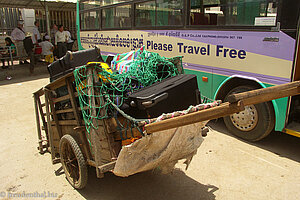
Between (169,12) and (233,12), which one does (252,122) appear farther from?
(169,12)

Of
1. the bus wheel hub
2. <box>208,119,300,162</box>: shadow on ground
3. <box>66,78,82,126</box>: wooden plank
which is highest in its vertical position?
<box>66,78,82,126</box>: wooden plank

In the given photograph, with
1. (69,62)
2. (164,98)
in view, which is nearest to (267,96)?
(164,98)

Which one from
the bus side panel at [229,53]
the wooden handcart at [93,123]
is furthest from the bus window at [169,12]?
→ the wooden handcart at [93,123]

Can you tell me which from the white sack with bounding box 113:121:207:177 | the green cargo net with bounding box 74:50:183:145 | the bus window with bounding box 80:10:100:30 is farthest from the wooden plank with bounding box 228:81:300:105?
the bus window with bounding box 80:10:100:30

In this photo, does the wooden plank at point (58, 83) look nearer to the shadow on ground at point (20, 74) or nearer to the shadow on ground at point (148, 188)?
the shadow on ground at point (148, 188)

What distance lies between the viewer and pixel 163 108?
277 cm

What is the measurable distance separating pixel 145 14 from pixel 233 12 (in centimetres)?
247

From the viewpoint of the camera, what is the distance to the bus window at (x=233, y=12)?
4074mm

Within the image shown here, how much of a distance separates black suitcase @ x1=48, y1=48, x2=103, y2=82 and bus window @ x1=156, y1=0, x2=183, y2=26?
90.0 inches

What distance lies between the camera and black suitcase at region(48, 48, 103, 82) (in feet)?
11.7

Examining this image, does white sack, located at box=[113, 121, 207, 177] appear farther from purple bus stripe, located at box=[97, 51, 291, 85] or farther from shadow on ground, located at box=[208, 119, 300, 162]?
shadow on ground, located at box=[208, 119, 300, 162]

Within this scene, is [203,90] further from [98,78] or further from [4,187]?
[4,187]

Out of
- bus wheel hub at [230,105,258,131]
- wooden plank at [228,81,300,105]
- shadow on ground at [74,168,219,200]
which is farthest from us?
bus wheel hub at [230,105,258,131]

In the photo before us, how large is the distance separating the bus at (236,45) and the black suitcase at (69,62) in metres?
1.86
